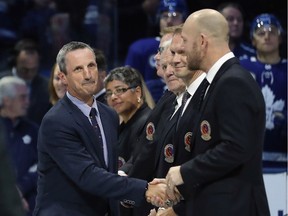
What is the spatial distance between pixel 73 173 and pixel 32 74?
415 centimetres

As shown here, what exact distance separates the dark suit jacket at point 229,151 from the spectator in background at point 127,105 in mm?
1562

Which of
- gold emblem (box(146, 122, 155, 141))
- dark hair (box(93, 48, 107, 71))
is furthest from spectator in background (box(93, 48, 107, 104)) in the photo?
gold emblem (box(146, 122, 155, 141))

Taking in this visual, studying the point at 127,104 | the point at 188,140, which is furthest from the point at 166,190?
the point at 127,104

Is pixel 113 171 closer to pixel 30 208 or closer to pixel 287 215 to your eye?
pixel 287 215

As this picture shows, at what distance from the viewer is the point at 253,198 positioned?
482 centimetres

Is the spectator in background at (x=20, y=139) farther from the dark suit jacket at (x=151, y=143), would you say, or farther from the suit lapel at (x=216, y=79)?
the suit lapel at (x=216, y=79)

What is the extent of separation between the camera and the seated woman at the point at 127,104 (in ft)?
21.3

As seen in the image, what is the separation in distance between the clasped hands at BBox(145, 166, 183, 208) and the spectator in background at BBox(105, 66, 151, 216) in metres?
0.99

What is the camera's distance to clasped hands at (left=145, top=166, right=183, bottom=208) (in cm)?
488

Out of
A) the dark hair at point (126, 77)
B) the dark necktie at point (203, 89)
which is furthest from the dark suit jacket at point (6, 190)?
the dark hair at point (126, 77)

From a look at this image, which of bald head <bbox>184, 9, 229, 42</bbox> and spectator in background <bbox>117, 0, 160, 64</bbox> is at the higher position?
bald head <bbox>184, 9, 229, 42</bbox>

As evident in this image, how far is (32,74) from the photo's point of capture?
930 cm

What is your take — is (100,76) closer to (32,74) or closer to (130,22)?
(32,74)

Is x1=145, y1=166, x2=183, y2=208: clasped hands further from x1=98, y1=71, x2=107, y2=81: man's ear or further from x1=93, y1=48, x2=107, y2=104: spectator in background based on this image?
x1=98, y1=71, x2=107, y2=81: man's ear
